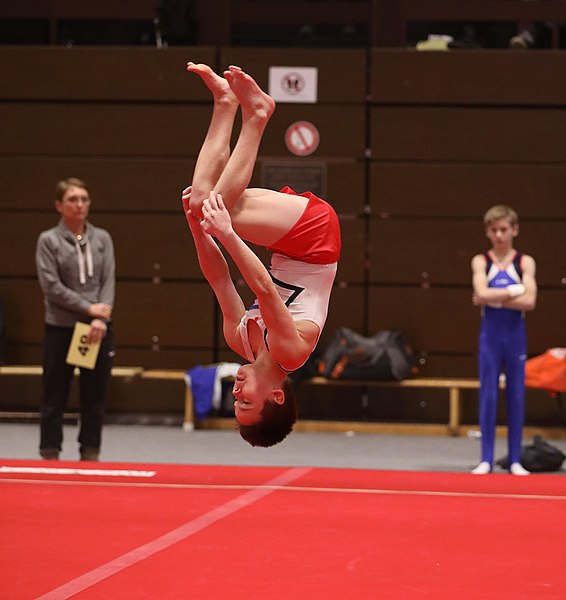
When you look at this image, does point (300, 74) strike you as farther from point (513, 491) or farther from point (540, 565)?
point (540, 565)

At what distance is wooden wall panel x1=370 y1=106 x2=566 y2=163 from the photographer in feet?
27.3

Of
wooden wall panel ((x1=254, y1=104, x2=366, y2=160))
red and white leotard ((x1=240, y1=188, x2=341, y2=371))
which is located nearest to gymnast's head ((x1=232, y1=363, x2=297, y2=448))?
red and white leotard ((x1=240, y1=188, x2=341, y2=371))

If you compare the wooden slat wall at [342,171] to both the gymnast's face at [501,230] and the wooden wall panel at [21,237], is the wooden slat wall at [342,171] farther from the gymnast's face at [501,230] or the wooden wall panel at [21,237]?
the gymnast's face at [501,230]

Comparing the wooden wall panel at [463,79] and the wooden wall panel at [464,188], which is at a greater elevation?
the wooden wall panel at [463,79]

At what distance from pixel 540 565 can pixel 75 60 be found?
20.8ft

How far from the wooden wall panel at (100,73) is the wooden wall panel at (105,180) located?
0.49 m

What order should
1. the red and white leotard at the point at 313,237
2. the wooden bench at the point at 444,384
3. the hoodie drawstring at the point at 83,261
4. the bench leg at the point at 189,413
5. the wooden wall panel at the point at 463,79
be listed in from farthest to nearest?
the wooden wall panel at the point at 463,79, the bench leg at the point at 189,413, the wooden bench at the point at 444,384, the hoodie drawstring at the point at 83,261, the red and white leotard at the point at 313,237

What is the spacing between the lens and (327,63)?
27.4 ft

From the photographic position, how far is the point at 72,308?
5.83 metres

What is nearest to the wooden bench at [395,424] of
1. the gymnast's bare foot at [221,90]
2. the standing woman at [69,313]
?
the standing woman at [69,313]

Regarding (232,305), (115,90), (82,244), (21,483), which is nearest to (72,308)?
(82,244)

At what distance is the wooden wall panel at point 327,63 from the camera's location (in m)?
8.34

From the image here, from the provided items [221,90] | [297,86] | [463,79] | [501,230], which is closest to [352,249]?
[297,86]

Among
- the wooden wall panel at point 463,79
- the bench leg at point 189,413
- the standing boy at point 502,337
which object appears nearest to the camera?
the standing boy at point 502,337
